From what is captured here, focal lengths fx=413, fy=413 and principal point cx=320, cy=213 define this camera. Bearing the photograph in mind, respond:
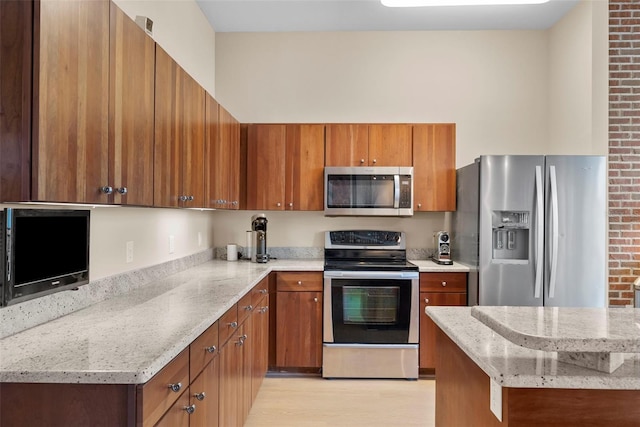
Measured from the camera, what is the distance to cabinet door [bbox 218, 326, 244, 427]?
1.97 meters

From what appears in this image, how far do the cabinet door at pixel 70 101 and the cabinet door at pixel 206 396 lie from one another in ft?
2.61

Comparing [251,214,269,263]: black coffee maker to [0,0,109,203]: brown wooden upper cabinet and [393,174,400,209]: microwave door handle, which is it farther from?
[0,0,109,203]: brown wooden upper cabinet

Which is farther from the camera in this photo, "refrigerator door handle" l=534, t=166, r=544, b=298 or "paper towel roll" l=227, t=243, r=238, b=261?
"paper towel roll" l=227, t=243, r=238, b=261

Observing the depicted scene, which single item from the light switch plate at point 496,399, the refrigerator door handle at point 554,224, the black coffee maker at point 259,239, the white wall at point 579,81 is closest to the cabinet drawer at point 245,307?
the black coffee maker at point 259,239

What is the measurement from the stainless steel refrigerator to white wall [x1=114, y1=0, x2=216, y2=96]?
2415mm

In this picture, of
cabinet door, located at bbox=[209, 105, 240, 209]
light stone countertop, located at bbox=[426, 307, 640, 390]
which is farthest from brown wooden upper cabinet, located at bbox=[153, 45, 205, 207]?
light stone countertop, located at bbox=[426, 307, 640, 390]

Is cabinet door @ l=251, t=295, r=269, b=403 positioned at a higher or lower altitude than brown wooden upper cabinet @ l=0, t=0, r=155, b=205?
lower

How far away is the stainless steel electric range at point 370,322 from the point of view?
11.0 feet

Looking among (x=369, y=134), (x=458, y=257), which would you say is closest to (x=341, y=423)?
(x=458, y=257)

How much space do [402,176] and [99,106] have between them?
2586mm

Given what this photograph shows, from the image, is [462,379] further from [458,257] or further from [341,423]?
[458,257]

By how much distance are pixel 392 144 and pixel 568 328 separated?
2.71 metres

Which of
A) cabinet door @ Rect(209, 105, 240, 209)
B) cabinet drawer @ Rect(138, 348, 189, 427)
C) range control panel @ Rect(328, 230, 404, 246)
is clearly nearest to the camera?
cabinet drawer @ Rect(138, 348, 189, 427)

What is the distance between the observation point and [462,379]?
5.17 feet
